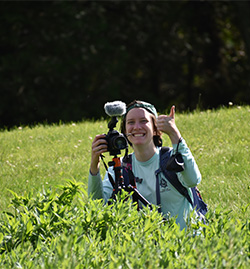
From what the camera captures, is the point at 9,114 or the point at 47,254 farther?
the point at 9,114

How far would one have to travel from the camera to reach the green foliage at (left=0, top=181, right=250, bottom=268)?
2578 millimetres

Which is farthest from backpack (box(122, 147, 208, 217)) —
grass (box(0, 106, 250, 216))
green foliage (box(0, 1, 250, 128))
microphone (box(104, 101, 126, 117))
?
green foliage (box(0, 1, 250, 128))

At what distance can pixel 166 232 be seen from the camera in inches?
117

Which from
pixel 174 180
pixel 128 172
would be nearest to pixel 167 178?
pixel 174 180

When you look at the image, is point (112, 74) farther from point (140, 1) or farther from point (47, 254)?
point (47, 254)

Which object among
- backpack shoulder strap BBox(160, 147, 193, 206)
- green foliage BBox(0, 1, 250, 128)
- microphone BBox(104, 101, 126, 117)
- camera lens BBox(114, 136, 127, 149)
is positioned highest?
microphone BBox(104, 101, 126, 117)

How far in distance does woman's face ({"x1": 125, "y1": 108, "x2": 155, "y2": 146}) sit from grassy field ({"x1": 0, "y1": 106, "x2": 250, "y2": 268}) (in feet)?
2.47

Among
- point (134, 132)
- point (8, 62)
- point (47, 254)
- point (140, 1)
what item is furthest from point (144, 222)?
point (140, 1)

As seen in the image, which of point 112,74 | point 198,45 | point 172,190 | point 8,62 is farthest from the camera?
point 198,45

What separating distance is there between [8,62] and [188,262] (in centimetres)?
1346

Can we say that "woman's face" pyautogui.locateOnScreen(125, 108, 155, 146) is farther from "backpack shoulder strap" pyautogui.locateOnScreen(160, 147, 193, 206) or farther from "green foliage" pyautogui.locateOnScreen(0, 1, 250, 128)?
"green foliage" pyautogui.locateOnScreen(0, 1, 250, 128)

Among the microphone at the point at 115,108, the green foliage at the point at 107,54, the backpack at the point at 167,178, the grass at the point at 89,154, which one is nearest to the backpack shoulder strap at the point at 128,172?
the backpack at the point at 167,178

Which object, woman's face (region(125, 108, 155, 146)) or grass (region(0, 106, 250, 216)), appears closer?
woman's face (region(125, 108, 155, 146))

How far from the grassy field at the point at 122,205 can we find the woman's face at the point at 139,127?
752 mm
